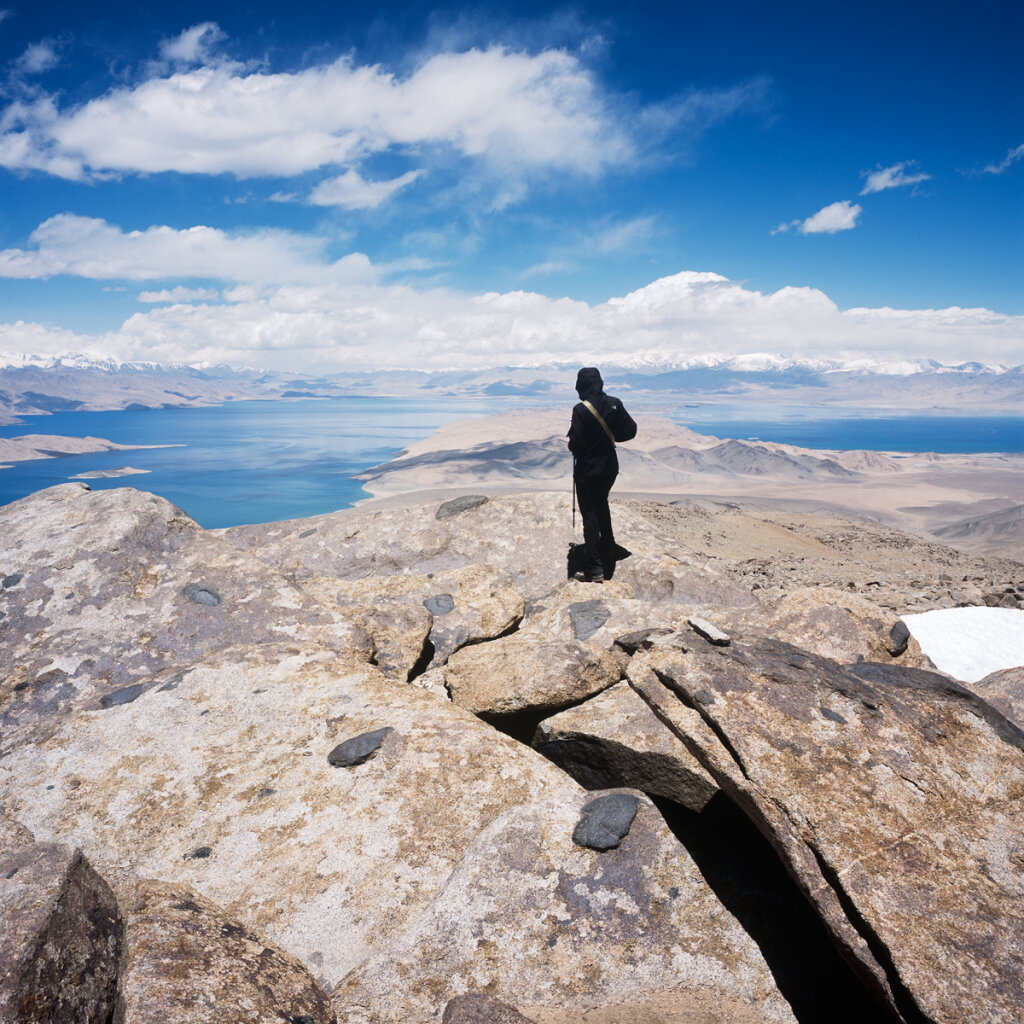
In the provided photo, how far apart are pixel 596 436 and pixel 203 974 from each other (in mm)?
6857

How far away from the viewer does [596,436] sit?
7.88m

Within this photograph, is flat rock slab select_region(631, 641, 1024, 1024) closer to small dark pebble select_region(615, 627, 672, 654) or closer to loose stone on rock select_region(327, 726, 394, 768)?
small dark pebble select_region(615, 627, 672, 654)

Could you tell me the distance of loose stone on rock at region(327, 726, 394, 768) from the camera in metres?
3.32

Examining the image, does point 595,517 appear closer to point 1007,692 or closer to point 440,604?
point 440,604

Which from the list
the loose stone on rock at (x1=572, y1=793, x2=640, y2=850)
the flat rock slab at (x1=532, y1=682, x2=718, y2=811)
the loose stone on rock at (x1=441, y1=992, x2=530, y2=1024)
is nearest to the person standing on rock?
the flat rock slab at (x1=532, y1=682, x2=718, y2=811)

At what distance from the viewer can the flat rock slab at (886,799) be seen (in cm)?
199

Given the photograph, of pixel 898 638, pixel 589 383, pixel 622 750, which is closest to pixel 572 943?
pixel 622 750

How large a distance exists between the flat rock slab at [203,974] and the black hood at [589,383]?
259 inches

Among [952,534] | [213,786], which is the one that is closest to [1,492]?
[213,786]

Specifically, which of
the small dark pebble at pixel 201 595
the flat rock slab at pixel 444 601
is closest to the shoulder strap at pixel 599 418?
the flat rock slab at pixel 444 601

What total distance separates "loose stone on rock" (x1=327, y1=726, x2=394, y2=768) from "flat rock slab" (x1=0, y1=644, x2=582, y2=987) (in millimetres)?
44

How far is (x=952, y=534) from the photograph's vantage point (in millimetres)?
66750

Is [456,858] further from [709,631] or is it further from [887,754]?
[887,754]

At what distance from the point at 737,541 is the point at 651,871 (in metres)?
26.9
